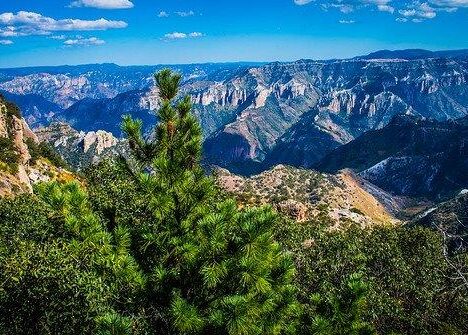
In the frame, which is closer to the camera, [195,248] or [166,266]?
[195,248]

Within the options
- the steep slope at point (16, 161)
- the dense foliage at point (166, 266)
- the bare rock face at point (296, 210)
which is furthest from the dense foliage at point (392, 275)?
the bare rock face at point (296, 210)

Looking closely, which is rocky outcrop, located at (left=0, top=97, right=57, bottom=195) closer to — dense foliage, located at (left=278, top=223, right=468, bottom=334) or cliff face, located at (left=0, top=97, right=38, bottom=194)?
cliff face, located at (left=0, top=97, right=38, bottom=194)

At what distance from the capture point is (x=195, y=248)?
1891cm

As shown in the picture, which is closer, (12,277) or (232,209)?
(232,209)

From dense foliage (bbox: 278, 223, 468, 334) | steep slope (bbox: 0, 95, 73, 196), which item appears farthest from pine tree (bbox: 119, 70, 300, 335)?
steep slope (bbox: 0, 95, 73, 196)

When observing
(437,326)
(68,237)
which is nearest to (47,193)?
(68,237)

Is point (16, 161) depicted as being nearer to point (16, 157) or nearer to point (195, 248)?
point (16, 157)

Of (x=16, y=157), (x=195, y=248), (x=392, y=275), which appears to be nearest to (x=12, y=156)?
(x=16, y=157)

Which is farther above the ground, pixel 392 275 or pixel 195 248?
pixel 195 248

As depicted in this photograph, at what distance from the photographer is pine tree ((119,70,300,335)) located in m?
17.3

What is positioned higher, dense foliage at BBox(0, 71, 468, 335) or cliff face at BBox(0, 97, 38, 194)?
dense foliage at BBox(0, 71, 468, 335)

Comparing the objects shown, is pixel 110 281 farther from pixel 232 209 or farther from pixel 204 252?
pixel 232 209

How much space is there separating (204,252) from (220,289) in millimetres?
1839

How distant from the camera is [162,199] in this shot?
19578 mm
